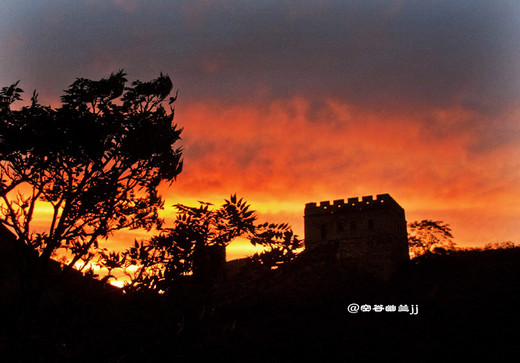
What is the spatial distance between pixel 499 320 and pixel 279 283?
25016 mm

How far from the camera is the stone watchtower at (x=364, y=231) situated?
35.7m

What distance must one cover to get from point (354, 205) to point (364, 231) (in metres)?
2.83

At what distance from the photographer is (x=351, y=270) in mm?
35562

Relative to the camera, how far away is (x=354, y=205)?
1497 inches

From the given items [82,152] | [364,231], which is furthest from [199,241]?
[364,231]

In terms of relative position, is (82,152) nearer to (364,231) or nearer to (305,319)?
(305,319)

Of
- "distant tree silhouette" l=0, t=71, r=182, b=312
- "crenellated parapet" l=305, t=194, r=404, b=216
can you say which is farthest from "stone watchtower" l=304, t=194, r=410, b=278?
"distant tree silhouette" l=0, t=71, r=182, b=312

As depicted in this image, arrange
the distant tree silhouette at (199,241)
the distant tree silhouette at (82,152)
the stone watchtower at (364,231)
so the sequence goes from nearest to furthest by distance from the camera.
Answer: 1. the distant tree silhouette at (199,241)
2. the distant tree silhouette at (82,152)
3. the stone watchtower at (364,231)

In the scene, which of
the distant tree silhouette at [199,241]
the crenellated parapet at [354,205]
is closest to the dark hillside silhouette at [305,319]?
the distant tree silhouette at [199,241]

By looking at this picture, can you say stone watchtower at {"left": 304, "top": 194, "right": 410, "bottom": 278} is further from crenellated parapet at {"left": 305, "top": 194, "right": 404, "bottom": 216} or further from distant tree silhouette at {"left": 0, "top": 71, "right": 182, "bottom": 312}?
distant tree silhouette at {"left": 0, "top": 71, "right": 182, "bottom": 312}

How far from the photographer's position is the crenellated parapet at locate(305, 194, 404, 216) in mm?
37062

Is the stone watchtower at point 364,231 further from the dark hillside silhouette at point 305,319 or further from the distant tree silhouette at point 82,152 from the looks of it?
the distant tree silhouette at point 82,152

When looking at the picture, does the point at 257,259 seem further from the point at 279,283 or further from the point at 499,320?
the point at 499,320

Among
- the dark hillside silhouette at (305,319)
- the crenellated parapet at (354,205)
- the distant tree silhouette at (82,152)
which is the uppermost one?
the crenellated parapet at (354,205)
